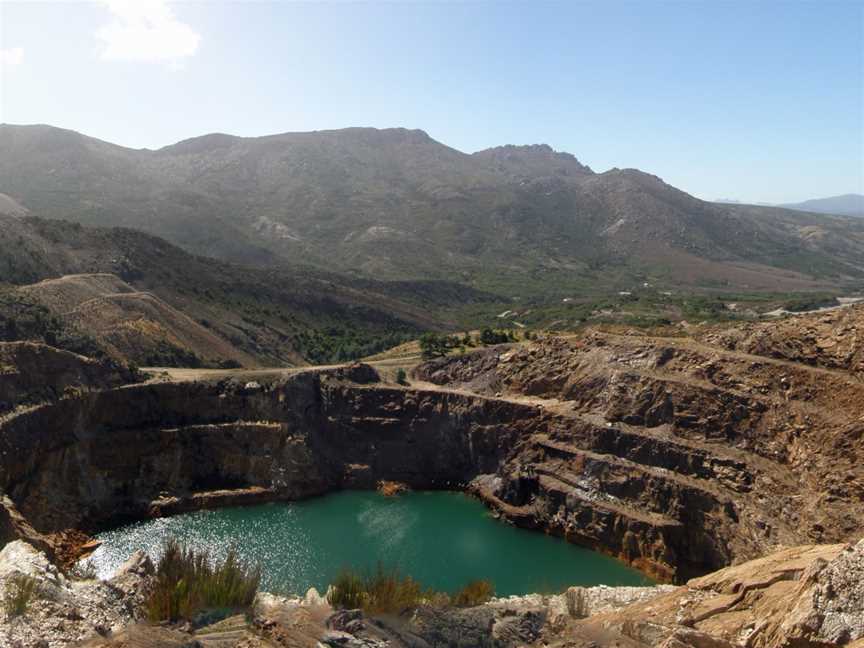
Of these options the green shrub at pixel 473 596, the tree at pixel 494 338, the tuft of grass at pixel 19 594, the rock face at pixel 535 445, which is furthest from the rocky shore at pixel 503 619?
the tree at pixel 494 338

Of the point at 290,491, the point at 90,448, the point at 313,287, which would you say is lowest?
the point at 290,491

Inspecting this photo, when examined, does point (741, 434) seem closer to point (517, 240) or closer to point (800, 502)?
point (800, 502)

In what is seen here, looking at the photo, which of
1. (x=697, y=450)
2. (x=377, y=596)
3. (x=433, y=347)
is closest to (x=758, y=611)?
(x=377, y=596)

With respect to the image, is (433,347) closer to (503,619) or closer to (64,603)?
(503,619)

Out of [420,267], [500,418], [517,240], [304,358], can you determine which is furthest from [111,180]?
[500,418]

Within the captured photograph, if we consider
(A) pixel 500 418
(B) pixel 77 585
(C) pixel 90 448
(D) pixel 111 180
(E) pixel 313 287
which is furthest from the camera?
(D) pixel 111 180

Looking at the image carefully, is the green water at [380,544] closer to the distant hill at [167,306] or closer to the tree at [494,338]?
the tree at [494,338]
